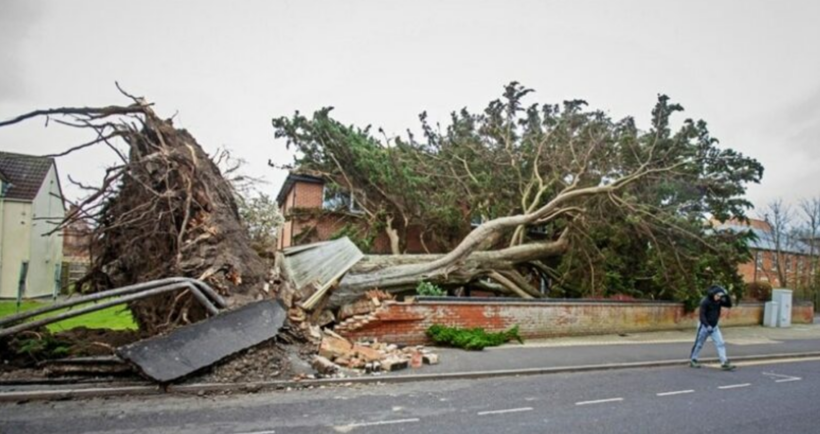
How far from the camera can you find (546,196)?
18203mm

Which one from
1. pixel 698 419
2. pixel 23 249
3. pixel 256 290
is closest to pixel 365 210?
pixel 256 290

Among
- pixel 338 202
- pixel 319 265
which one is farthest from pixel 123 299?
pixel 338 202

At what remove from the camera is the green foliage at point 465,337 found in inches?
412

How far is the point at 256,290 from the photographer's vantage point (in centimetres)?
918

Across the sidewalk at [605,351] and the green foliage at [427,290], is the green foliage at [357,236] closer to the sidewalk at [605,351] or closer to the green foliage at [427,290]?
the green foliage at [427,290]

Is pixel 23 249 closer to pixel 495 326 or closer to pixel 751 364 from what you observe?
pixel 495 326

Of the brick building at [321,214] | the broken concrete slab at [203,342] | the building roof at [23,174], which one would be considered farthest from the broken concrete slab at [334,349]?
the building roof at [23,174]

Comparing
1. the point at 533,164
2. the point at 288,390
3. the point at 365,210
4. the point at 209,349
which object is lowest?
the point at 288,390

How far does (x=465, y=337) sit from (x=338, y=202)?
1029 centimetres

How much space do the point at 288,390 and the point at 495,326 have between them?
21.0ft

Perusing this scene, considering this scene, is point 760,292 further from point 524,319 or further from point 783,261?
point 783,261

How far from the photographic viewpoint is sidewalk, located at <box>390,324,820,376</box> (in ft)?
30.0

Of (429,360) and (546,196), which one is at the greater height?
(546,196)

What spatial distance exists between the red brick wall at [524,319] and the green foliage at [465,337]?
0.82 ft
